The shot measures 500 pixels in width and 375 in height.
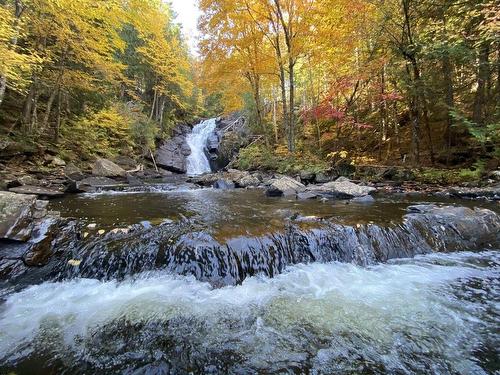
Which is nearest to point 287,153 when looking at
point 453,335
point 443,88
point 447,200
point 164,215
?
point 443,88

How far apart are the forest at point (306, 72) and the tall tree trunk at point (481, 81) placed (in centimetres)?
4

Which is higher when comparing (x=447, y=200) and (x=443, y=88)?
(x=443, y=88)

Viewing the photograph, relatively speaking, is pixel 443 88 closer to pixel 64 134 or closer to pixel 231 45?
pixel 231 45

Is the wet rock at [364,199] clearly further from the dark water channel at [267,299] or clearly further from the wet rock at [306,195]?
the dark water channel at [267,299]

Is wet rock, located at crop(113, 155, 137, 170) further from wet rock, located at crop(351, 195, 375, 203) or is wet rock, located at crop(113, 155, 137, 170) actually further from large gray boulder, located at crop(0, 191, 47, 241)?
wet rock, located at crop(351, 195, 375, 203)

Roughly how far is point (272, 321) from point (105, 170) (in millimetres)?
12038

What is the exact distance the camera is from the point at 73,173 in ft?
37.7

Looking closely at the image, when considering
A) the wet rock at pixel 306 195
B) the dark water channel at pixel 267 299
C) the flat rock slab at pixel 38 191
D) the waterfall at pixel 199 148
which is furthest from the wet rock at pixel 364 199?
the waterfall at pixel 199 148

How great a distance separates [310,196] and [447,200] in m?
3.62

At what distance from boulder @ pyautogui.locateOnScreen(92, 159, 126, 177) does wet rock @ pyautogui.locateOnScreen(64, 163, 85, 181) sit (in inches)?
29.9

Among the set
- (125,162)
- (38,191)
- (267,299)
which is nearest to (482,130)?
(267,299)

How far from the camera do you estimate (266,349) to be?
2701 mm

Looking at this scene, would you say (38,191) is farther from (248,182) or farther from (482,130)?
(482,130)

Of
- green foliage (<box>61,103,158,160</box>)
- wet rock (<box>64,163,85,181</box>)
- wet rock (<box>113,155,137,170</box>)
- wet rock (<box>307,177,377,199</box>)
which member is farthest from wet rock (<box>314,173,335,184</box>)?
green foliage (<box>61,103,158,160</box>)
